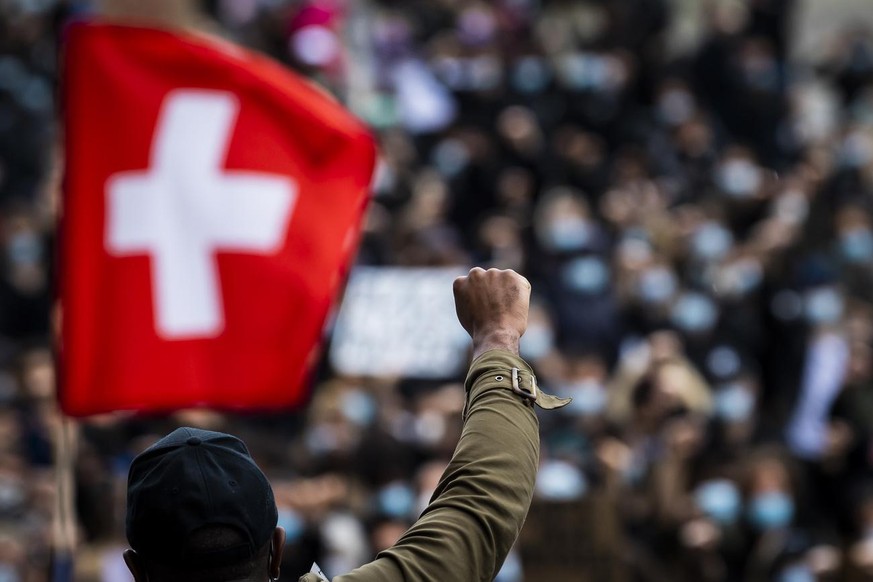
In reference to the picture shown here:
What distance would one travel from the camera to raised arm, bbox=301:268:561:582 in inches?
105

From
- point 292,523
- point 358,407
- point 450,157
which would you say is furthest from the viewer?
point 450,157

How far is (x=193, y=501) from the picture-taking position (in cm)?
243

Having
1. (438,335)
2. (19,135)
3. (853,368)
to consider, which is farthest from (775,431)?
(19,135)

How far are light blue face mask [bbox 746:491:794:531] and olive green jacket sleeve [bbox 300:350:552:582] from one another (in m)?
7.71

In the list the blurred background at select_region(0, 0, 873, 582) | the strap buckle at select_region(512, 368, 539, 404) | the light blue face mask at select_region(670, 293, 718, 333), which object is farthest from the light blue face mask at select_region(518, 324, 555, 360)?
the strap buckle at select_region(512, 368, 539, 404)

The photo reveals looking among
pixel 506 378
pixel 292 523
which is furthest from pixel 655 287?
pixel 506 378

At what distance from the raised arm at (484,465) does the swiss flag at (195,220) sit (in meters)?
2.88

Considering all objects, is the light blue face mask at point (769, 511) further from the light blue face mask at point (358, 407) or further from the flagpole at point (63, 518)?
the flagpole at point (63, 518)

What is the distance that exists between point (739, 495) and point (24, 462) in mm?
4513

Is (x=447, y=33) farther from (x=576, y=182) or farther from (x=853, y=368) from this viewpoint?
(x=853, y=368)

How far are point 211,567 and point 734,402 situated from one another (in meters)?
9.60

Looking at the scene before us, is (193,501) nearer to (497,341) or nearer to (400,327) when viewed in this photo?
(497,341)

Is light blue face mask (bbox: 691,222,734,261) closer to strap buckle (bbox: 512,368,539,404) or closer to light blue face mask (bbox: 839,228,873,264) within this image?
light blue face mask (bbox: 839,228,873,264)

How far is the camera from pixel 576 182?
580 inches
